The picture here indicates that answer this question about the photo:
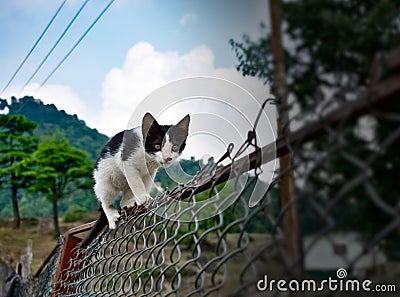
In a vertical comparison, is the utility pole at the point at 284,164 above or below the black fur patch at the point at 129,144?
below

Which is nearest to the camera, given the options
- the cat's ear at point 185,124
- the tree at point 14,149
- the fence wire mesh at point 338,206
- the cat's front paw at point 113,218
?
the fence wire mesh at point 338,206

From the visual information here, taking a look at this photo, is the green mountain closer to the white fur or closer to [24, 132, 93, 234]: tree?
[24, 132, 93, 234]: tree

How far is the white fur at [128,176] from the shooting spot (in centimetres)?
85

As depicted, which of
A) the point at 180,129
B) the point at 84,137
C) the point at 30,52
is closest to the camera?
the point at 180,129

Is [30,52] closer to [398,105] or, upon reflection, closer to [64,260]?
[64,260]

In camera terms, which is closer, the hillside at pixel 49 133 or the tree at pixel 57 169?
the hillside at pixel 49 133

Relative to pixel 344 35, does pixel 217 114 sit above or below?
above

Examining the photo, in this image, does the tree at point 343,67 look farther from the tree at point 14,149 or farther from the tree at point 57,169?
the tree at point 14,149

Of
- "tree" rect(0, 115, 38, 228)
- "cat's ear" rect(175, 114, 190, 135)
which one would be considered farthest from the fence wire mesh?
"tree" rect(0, 115, 38, 228)

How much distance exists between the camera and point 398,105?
19 centimetres

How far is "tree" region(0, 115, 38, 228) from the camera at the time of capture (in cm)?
396

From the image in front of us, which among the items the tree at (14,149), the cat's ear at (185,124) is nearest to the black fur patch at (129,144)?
the cat's ear at (185,124)

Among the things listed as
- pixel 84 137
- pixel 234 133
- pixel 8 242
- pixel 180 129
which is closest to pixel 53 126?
pixel 84 137

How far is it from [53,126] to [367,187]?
4020 mm
